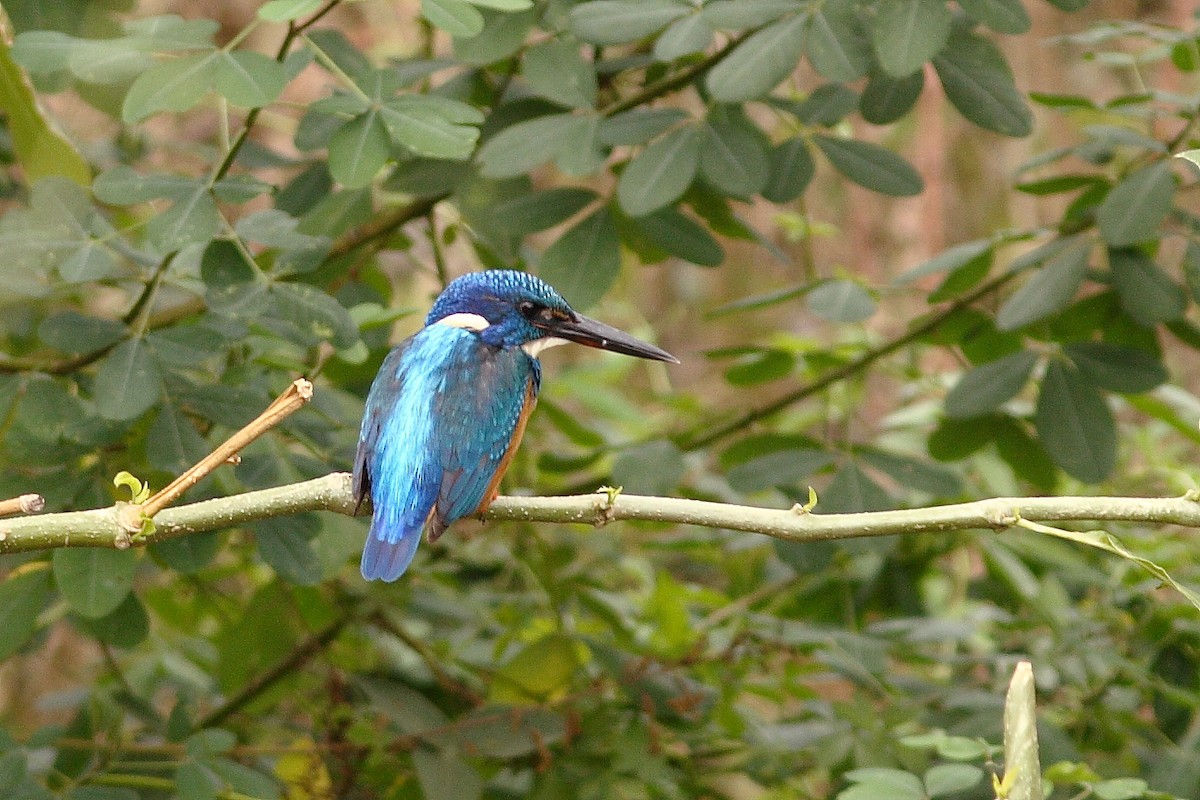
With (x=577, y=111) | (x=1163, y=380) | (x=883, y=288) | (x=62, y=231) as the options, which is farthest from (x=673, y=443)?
(x=62, y=231)

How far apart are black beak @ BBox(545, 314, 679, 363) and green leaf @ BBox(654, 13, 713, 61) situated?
470 mm

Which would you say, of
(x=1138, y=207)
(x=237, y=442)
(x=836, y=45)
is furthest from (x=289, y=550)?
(x=1138, y=207)

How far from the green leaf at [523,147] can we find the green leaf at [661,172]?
0.14 m

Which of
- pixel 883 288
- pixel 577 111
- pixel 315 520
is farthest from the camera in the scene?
pixel 883 288

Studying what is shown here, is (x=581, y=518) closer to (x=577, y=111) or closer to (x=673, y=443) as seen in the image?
(x=577, y=111)

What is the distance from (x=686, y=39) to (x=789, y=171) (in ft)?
1.37

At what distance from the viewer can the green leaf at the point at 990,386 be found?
2547 millimetres

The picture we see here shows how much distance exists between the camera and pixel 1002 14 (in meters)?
2.07

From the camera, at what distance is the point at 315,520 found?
2.18 meters

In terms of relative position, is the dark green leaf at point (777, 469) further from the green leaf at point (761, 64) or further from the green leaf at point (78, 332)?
the green leaf at point (78, 332)

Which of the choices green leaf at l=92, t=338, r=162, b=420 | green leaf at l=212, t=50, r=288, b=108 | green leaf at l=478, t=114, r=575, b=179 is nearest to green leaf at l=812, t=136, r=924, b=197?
green leaf at l=478, t=114, r=575, b=179

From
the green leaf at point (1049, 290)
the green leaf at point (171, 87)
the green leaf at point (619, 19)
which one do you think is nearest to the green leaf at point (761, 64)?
the green leaf at point (619, 19)

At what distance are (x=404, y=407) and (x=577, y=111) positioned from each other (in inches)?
27.5

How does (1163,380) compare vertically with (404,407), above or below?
below
